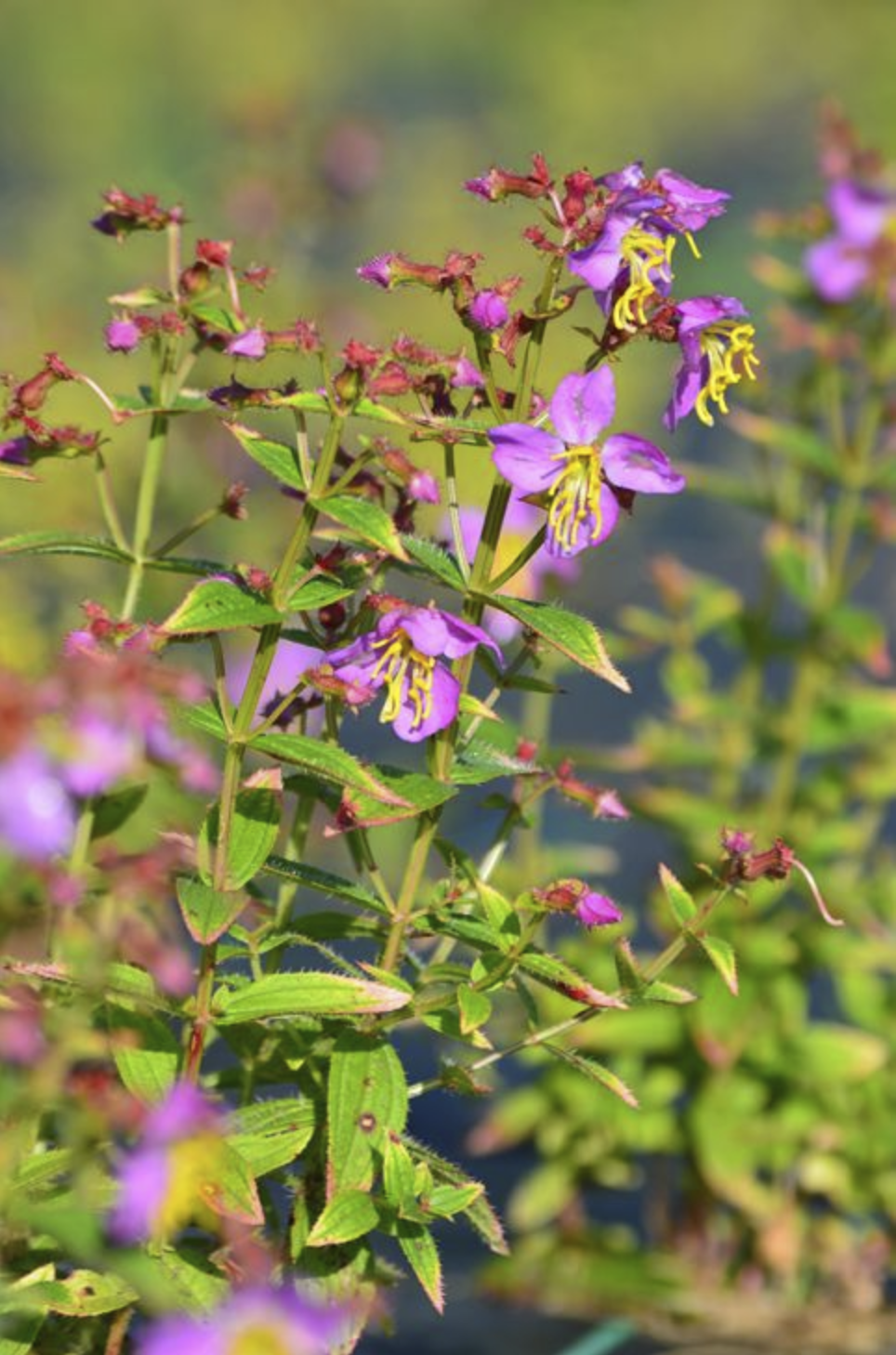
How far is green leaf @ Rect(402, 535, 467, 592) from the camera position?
1163 mm

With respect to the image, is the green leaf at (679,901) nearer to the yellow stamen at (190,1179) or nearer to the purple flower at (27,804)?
the yellow stamen at (190,1179)

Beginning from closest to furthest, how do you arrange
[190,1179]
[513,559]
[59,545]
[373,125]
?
[190,1179]
[59,545]
[513,559]
[373,125]

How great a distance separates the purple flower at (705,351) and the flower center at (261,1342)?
523 millimetres

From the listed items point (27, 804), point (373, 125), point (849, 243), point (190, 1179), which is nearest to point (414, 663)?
point (190, 1179)

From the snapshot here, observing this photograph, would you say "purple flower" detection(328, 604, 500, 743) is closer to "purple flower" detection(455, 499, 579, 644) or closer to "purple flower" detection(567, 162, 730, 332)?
"purple flower" detection(567, 162, 730, 332)

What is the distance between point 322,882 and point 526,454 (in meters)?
0.25

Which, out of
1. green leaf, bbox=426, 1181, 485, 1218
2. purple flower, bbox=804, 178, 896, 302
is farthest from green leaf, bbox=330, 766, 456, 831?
purple flower, bbox=804, 178, 896, 302

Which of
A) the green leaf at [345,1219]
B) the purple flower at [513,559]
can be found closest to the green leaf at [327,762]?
the green leaf at [345,1219]

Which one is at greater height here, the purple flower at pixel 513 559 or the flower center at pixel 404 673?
the purple flower at pixel 513 559

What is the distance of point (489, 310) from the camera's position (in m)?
1.10

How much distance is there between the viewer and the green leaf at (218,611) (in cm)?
109

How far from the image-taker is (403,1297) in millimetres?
2248

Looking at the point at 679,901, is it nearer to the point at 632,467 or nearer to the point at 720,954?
the point at 720,954

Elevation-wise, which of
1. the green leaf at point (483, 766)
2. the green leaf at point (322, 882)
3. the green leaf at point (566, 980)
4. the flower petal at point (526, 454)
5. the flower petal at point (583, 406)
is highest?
the flower petal at point (583, 406)
